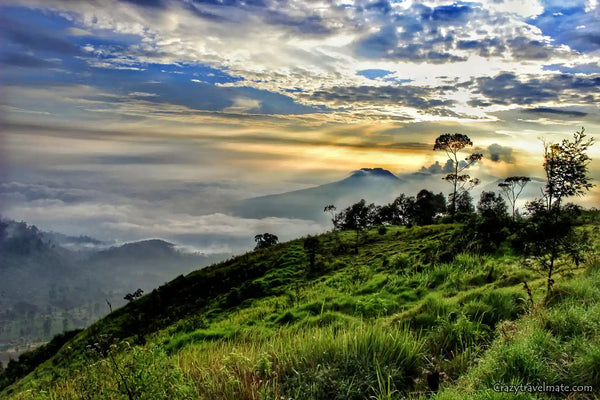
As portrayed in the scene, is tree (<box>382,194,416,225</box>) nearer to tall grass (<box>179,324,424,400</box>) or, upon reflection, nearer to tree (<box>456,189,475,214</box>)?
tree (<box>456,189,475,214</box>)

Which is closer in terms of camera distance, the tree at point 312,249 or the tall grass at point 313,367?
the tall grass at point 313,367

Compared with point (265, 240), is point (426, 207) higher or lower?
higher

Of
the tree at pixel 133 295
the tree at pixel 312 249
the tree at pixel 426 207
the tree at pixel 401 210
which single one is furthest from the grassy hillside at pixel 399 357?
the tree at pixel 401 210

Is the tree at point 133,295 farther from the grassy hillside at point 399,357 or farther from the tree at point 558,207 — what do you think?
the tree at point 558,207

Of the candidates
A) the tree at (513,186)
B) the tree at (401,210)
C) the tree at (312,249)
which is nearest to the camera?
the tree at (312,249)

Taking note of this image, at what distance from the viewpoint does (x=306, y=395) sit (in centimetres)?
538

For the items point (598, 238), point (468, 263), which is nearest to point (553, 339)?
point (468, 263)

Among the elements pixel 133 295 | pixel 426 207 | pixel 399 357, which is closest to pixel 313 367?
pixel 399 357

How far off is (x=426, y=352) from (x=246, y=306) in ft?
59.6

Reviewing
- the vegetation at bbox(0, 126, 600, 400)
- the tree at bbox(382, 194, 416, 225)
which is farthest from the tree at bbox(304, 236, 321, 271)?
the tree at bbox(382, 194, 416, 225)

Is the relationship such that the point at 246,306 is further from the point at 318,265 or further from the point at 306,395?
the point at 306,395

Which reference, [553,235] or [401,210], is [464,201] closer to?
[401,210]

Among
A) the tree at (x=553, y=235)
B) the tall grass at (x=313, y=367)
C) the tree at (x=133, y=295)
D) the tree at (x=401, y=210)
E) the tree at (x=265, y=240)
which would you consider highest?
the tree at (x=553, y=235)

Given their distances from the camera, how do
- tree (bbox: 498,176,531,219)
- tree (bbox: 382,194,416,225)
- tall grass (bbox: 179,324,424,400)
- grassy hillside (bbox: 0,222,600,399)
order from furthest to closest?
tree (bbox: 382,194,416,225) < tree (bbox: 498,176,531,219) < tall grass (bbox: 179,324,424,400) < grassy hillside (bbox: 0,222,600,399)
